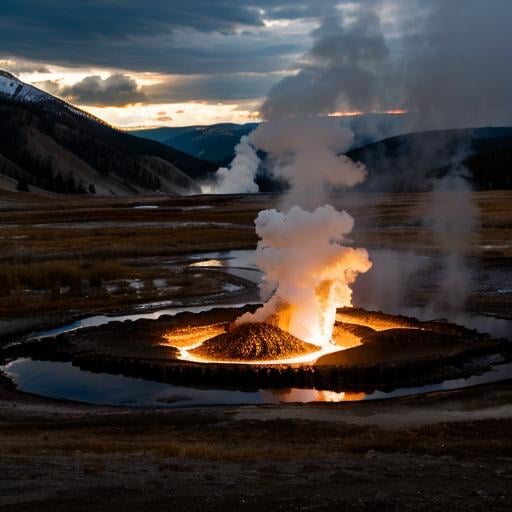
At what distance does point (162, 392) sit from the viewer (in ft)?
90.9

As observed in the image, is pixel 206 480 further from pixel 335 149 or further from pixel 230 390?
pixel 335 149

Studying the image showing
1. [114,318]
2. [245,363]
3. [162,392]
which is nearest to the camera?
[162,392]

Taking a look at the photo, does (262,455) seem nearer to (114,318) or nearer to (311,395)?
(311,395)

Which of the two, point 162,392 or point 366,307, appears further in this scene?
point 366,307

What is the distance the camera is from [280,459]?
16.5m

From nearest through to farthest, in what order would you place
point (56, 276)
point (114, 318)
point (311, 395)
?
point (311, 395) < point (114, 318) < point (56, 276)

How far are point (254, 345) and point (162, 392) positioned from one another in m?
5.21

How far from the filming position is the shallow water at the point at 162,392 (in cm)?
2672

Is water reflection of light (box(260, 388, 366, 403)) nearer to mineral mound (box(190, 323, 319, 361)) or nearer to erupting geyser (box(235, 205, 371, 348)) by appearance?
mineral mound (box(190, 323, 319, 361))

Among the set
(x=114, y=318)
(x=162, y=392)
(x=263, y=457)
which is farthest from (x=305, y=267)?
(x=263, y=457)

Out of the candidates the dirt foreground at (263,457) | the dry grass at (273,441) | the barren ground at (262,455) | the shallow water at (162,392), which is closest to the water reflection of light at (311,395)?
the shallow water at (162,392)

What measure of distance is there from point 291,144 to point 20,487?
24.1 metres

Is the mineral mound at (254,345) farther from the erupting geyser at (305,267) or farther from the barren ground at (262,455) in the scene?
the barren ground at (262,455)

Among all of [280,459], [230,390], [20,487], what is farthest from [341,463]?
[230,390]
